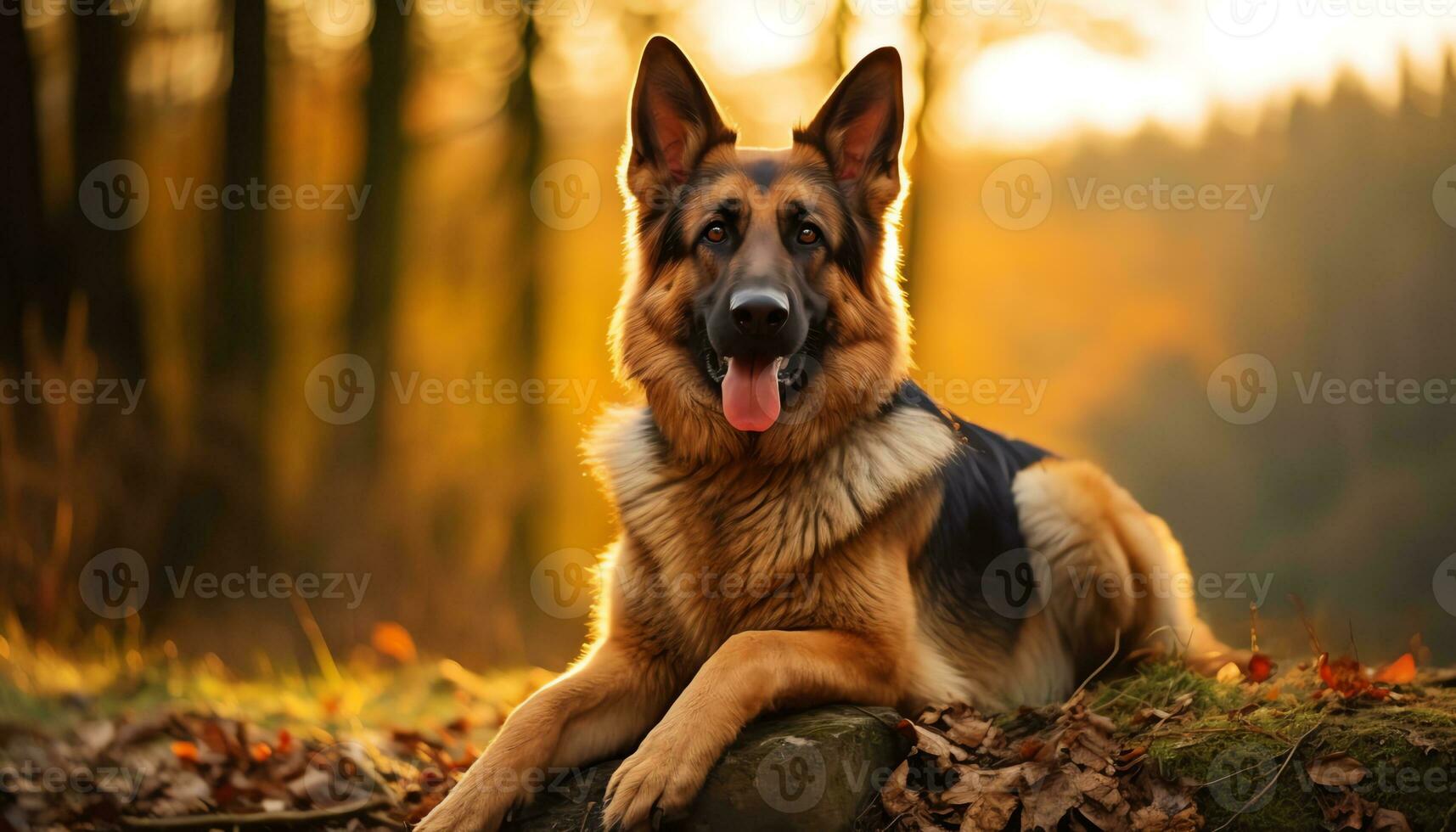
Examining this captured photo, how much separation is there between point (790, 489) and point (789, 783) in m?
1.22

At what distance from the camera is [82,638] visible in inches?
243

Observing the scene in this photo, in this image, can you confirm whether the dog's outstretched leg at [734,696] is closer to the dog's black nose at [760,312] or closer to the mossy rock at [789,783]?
the mossy rock at [789,783]

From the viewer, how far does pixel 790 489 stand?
155 inches

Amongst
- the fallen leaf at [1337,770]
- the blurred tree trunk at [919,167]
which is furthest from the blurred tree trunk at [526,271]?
the fallen leaf at [1337,770]

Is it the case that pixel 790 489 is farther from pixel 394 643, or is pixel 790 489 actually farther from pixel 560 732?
pixel 394 643

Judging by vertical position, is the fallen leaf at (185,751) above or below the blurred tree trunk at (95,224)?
below

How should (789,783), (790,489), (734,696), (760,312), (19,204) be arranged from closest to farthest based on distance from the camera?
(789,783)
(734,696)
(760,312)
(790,489)
(19,204)

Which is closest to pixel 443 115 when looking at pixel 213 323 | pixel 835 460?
pixel 213 323

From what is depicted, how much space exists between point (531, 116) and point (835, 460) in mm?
7023

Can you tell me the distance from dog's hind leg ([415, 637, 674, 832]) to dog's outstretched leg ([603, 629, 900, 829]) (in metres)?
0.45

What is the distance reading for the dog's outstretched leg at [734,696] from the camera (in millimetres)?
2955

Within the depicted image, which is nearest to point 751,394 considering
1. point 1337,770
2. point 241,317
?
point 1337,770

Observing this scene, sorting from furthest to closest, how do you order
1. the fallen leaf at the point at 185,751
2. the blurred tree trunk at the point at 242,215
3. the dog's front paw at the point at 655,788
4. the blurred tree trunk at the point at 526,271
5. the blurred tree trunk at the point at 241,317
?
the blurred tree trunk at the point at 526,271
the blurred tree trunk at the point at 242,215
the blurred tree trunk at the point at 241,317
the fallen leaf at the point at 185,751
the dog's front paw at the point at 655,788

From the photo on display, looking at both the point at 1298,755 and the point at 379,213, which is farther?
the point at 379,213
